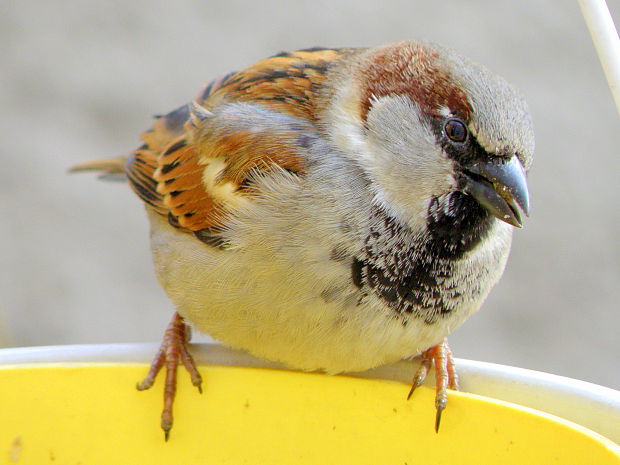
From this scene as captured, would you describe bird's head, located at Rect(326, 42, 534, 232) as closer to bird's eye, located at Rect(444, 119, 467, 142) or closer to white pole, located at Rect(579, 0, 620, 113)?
bird's eye, located at Rect(444, 119, 467, 142)

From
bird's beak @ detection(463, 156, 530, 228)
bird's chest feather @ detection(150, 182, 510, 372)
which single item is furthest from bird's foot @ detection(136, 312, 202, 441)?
bird's beak @ detection(463, 156, 530, 228)

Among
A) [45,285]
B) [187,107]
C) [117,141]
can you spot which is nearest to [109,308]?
[45,285]

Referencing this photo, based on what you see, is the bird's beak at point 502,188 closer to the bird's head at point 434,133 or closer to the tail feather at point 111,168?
the bird's head at point 434,133

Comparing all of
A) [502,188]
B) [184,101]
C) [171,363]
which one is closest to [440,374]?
[502,188]

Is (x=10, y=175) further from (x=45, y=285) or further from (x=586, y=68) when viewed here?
(x=586, y=68)

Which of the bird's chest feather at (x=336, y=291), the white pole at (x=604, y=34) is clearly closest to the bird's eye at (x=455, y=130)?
the bird's chest feather at (x=336, y=291)

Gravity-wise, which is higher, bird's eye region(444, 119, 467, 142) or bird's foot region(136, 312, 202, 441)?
bird's eye region(444, 119, 467, 142)
